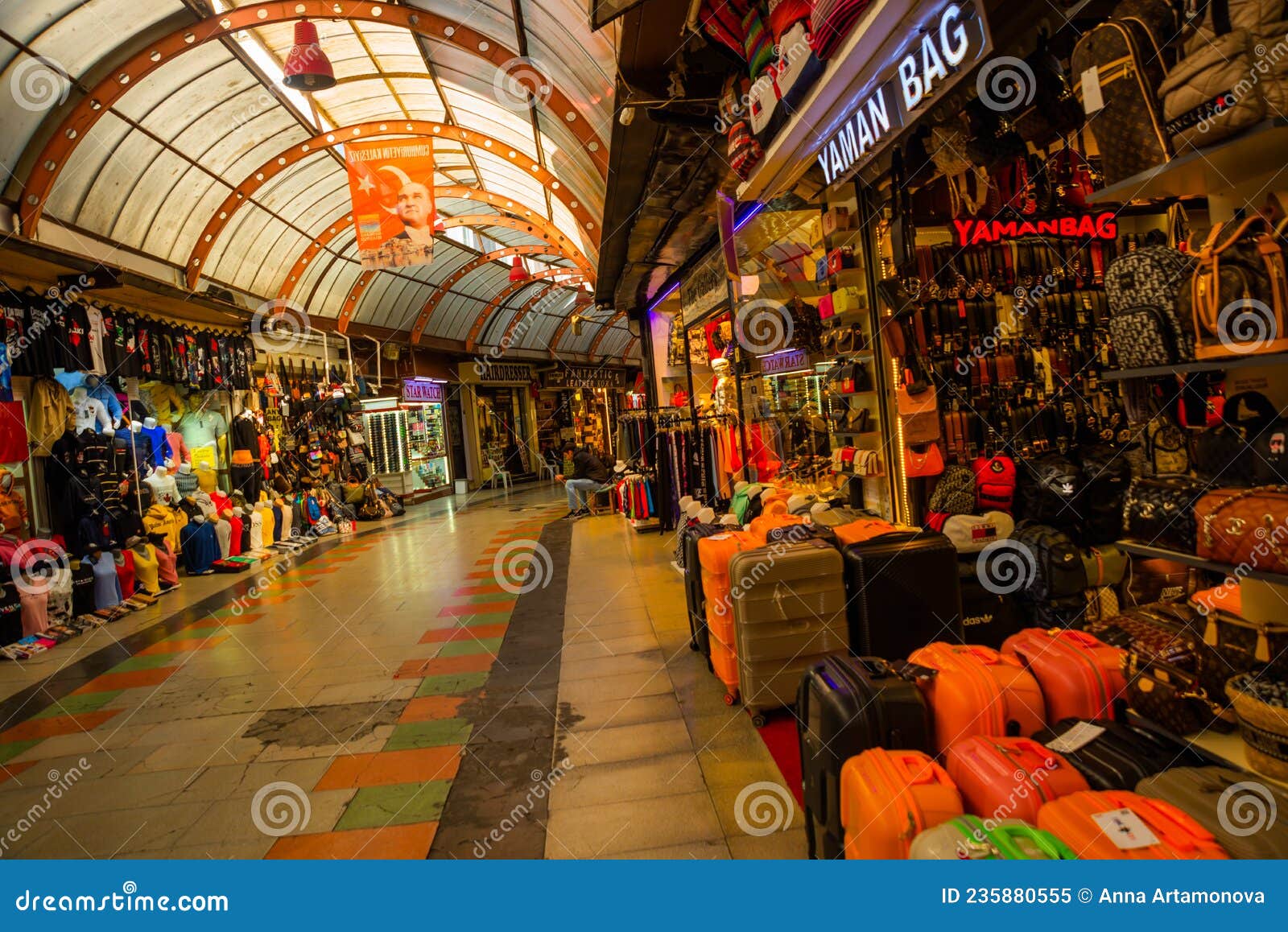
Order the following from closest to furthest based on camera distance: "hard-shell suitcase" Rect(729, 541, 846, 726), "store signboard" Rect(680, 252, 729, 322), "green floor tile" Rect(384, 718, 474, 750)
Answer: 1. "hard-shell suitcase" Rect(729, 541, 846, 726)
2. "green floor tile" Rect(384, 718, 474, 750)
3. "store signboard" Rect(680, 252, 729, 322)

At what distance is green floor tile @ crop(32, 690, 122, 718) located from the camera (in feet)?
15.2

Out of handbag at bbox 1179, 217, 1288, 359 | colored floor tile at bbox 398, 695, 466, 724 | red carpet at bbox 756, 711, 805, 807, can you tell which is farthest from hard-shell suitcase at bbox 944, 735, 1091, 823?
colored floor tile at bbox 398, 695, 466, 724

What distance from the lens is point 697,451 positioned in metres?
8.92

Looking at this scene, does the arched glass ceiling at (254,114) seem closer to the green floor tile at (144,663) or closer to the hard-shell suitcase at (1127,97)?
the hard-shell suitcase at (1127,97)

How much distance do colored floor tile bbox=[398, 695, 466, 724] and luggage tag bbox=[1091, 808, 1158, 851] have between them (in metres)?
3.33

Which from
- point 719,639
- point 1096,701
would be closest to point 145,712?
point 719,639

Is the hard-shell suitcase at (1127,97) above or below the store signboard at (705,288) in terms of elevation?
below

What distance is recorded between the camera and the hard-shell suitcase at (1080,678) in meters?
2.26

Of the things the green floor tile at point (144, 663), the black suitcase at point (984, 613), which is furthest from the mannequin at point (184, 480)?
the black suitcase at point (984, 613)

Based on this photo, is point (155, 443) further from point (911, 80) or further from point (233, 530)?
point (911, 80)

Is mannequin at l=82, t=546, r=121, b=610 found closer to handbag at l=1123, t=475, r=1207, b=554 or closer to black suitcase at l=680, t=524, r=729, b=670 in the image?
black suitcase at l=680, t=524, r=729, b=670

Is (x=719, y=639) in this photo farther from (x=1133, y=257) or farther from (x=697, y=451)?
(x=697, y=451)

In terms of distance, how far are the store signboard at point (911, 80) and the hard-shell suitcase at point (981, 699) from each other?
1956mm

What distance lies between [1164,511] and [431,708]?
3715mm
